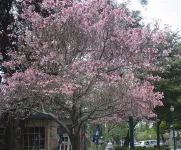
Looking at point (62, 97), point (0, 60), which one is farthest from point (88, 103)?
point (0, 60)

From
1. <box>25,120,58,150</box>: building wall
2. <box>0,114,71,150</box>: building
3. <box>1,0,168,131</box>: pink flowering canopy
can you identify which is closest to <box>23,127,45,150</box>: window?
<box>0,114,71,150</box>: building

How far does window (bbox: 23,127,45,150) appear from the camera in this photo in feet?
81.7

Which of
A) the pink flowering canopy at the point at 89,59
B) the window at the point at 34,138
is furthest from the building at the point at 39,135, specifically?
the pink flowering canopy at the point at 89,59

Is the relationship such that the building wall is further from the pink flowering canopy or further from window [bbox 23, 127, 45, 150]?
the pink flowering canopy

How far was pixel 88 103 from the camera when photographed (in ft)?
40.8

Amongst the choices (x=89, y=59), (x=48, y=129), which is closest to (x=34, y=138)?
(x=48, y=129)

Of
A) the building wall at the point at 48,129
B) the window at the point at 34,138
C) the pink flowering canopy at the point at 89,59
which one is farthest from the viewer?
the window at the point at 34,138

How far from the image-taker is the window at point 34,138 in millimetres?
24891

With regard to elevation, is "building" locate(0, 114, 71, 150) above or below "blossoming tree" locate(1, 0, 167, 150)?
below

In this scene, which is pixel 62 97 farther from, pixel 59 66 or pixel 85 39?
pixel 85 39

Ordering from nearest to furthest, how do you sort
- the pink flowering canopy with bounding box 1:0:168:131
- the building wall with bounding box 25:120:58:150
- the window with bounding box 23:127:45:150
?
the pink flowering canopy with bounding box 1:0:168:131
the building wall with bounding box 25:120:58:150
the window with bounding box 23:127:45:150

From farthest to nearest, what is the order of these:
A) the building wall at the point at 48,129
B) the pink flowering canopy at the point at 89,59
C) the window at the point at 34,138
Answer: the window at the point at 34,138
the building wall at the point at 48,129
the pink flowering canopy at the point at 89,59

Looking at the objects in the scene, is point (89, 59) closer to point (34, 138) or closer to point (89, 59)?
point (89, 59)

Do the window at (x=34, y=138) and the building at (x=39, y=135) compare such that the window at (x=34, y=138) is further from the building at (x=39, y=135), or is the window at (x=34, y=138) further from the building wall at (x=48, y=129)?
the building wall at (x=48, y=129)
